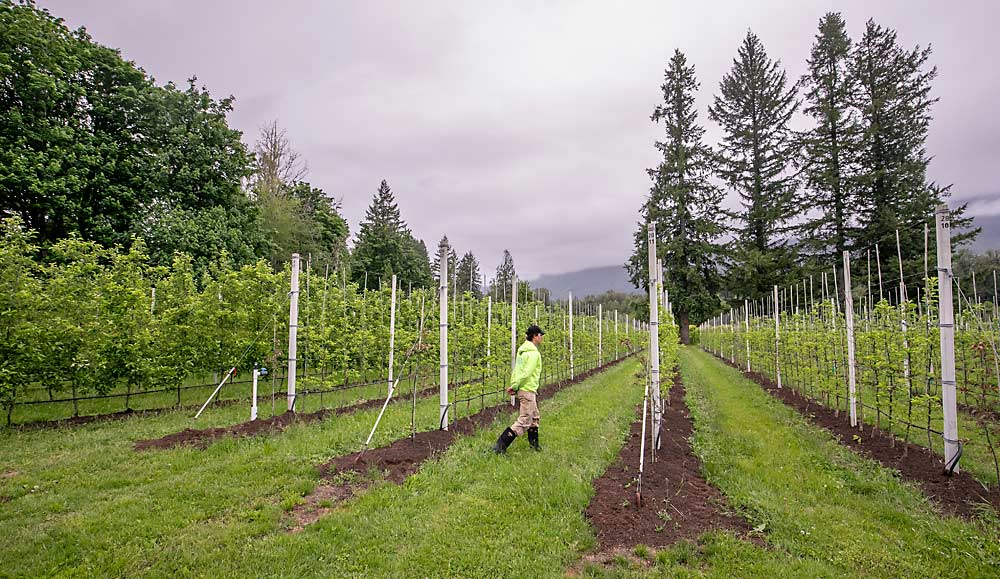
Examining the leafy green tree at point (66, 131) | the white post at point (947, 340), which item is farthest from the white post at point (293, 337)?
the leafy green tree at point (66, 131)

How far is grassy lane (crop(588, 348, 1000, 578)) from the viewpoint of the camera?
12.6 ft

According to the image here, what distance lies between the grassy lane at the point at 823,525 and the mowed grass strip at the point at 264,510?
1321 millimetres

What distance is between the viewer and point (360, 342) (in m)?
12.3

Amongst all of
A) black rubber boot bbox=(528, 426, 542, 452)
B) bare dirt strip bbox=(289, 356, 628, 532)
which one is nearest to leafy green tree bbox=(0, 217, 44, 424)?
bare dirt strip bbox=(289, 356, 628, 532)

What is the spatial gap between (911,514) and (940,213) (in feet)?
12.6

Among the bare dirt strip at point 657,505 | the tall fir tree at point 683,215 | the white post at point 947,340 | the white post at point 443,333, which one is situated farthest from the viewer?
the tall fir tree at point 683,215

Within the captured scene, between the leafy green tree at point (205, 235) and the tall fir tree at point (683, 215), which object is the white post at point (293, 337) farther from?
the tall fir tree at point (683, 215)

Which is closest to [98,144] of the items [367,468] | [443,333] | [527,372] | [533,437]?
[443,333]

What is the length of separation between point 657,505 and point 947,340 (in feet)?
14.5

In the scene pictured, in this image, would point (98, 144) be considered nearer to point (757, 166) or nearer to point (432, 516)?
point (432, 516)

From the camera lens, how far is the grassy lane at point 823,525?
12.6ft

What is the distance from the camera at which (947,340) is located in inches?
227

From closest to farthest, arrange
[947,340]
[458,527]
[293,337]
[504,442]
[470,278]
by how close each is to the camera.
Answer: [458,527]
[947,340]
[504,442]
[293,337]
[470,278]

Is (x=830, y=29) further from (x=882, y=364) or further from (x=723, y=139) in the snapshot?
(x=882, y=364)
